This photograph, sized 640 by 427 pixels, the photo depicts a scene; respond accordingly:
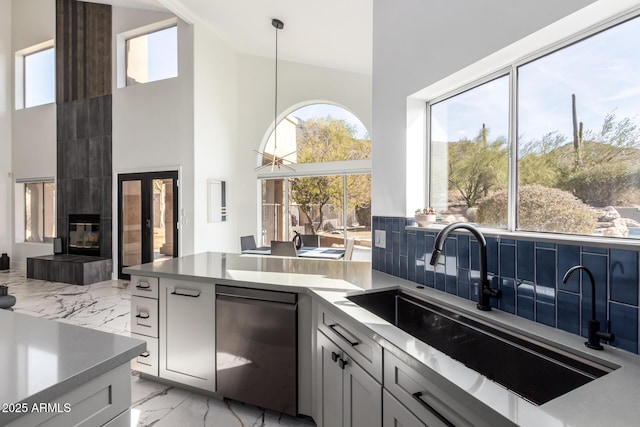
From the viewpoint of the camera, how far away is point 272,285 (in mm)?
1876

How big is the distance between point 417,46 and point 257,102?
16.2 ft

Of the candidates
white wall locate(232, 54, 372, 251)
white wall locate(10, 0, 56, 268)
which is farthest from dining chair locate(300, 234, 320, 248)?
white wall locate(10, 0, 56, 268)

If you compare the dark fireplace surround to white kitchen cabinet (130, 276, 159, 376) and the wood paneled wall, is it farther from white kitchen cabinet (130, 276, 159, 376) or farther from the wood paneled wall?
white kitchen cabinet (130, 276, 159, 376)

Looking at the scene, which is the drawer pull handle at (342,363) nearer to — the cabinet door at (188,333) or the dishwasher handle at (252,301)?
the dishwasher handle at (252,301)

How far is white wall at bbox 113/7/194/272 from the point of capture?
531cm

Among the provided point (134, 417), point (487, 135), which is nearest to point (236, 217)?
point (134, 417)

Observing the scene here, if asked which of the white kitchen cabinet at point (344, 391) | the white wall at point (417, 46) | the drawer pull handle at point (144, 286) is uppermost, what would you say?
the white wall at point (417, 46)

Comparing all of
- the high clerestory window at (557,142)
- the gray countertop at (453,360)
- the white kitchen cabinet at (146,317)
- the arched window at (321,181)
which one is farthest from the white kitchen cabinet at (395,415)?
the arched window at (321,181)

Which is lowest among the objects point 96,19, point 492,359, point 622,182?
point 492,359

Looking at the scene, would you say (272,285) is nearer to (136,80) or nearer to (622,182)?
(622,182)

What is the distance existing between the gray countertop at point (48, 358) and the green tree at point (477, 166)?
1740 mm

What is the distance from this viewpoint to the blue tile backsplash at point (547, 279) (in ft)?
3.12

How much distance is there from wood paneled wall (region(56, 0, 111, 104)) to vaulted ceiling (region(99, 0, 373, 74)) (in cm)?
57

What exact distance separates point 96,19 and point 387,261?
24.3 feet
